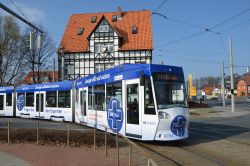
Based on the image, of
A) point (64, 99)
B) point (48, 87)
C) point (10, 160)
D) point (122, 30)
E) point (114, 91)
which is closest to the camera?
point (10, 160)

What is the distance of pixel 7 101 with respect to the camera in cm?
3512

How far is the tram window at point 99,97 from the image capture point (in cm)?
1798

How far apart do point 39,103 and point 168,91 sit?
17.4 meters

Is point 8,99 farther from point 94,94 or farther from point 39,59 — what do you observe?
point 39,59

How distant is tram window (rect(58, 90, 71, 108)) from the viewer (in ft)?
84.6

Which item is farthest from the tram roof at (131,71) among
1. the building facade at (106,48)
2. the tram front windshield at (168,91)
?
the building facade at (106,48)

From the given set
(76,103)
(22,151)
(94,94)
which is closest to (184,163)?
(22,151)

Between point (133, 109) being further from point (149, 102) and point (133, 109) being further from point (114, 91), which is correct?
point (114, 91)

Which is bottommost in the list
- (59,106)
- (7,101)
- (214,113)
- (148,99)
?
(214,113)

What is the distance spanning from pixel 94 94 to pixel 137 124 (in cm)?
542

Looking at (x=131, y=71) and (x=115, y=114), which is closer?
(x=131, y=71)

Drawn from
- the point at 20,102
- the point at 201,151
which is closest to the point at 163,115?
the point at 201,151

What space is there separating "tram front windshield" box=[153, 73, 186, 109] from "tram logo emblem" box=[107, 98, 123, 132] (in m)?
2.14

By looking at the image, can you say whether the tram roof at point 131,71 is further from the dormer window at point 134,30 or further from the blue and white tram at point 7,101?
the dormer window at point 134,30
